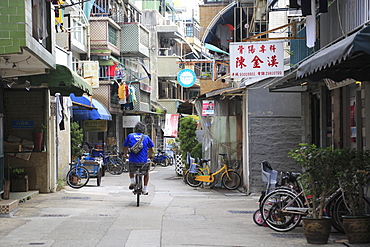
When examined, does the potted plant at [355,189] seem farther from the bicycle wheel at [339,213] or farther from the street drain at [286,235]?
the street drain at [286,235]

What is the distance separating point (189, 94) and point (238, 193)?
44.8 m

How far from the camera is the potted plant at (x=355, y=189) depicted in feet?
28.3

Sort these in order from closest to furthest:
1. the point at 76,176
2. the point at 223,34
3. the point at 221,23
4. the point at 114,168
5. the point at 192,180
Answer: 1. the point at 76,176
2. the point at 192,180
3. the point at 221,23
4. the point at 223,34
5. the point at 114,168

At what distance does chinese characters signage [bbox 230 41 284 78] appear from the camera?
46.8 feet

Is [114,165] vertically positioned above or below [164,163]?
above

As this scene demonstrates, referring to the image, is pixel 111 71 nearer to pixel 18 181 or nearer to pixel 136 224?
pixel 18 181

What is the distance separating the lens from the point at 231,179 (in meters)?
20.1

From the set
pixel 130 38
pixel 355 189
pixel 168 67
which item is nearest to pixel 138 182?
pixel 355 189

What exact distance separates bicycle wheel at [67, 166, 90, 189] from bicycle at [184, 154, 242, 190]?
3.90 metres

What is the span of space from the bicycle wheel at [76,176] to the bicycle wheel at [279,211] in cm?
1070

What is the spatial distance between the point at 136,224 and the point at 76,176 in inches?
376

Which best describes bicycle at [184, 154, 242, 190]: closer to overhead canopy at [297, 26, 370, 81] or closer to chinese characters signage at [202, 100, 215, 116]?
chinese characters signage at [202, 100, 215, 116]

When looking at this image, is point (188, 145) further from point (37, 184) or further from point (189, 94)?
point (189, 94)

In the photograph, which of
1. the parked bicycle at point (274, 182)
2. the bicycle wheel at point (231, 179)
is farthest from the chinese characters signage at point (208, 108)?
the parked bicycle at point (274, 182)
